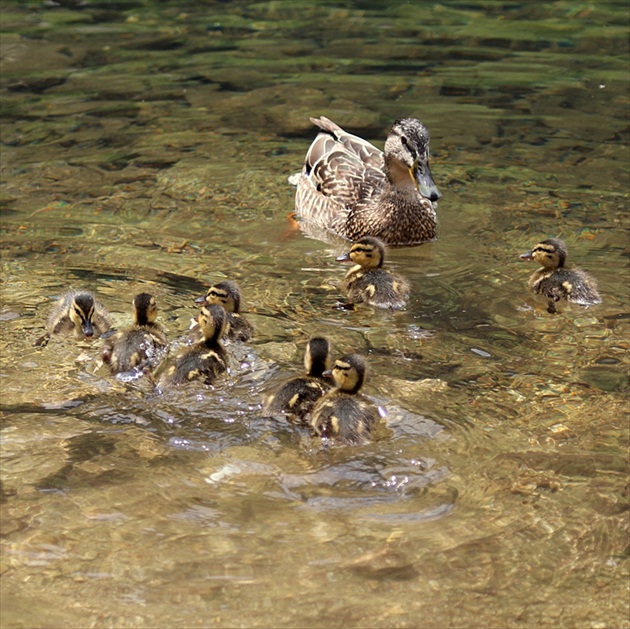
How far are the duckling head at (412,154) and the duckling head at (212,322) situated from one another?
8.94ft

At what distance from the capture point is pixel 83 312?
5699 mm

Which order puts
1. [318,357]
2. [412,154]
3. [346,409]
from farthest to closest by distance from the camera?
1. [412,154]
2. [318,357]
3. [346,409]

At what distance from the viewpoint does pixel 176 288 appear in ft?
21.9

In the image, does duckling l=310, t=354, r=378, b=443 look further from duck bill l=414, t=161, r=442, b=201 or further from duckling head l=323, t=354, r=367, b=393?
duck bill l=414, t=161, r=442, b=201

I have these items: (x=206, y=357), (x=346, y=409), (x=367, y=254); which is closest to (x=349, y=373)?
(x=346, y=409)

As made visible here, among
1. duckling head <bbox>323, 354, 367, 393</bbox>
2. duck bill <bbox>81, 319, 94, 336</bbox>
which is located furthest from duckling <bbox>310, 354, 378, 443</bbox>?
duck bill <bbox>81, 319, 94, 336</bbox>

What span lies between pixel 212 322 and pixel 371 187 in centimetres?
319

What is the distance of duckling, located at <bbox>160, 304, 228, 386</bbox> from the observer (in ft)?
17.3

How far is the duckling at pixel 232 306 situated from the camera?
5.91 m

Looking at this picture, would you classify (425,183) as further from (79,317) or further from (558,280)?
(79,317)

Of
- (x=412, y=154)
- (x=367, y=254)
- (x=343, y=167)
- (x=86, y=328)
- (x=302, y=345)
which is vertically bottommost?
(x=302, y=345)

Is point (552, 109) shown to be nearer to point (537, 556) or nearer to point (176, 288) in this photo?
point (176, 288)

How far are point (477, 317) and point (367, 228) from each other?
69.4 inches

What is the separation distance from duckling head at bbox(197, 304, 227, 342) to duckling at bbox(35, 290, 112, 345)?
64 centimetres
